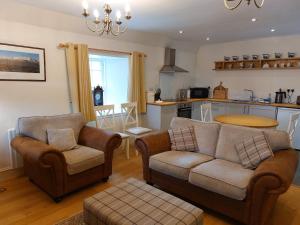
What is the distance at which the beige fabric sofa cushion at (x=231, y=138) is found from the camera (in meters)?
2.58

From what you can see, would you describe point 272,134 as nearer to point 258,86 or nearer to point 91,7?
point 91,7

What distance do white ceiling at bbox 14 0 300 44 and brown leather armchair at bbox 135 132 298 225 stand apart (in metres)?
2.03

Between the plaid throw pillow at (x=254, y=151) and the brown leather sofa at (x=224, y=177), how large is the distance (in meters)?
0.10

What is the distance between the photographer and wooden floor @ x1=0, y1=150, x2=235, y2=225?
2226 millimetres

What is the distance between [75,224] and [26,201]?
0.84 metres

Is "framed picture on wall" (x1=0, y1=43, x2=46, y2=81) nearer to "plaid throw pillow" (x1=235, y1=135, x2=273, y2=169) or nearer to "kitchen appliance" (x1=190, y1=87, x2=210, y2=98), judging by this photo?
"plaid throw pillow" (x1=235, y1=135, x2=273, y2=169)

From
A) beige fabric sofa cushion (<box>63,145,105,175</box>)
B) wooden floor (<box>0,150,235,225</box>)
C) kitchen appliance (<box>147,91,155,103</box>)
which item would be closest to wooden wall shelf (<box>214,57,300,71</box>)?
kitchen appliance (<box>147,91,155,103</box>)

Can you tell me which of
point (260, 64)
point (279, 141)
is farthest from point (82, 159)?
point (260, 64)

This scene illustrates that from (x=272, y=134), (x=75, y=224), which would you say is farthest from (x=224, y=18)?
(x=75, y=224)

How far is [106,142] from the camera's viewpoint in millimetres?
2982

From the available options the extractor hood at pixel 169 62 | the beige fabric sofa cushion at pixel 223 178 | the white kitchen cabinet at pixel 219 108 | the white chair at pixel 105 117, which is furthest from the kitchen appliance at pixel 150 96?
the beige fabric sofa cushion at pixel 223 178

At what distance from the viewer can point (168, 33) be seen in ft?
15.6

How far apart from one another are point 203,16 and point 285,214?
9.56ft

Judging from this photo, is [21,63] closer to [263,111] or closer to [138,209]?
[138,209]
